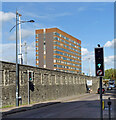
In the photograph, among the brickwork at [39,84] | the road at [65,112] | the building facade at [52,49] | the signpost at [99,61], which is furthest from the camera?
the building facade at [52,49]

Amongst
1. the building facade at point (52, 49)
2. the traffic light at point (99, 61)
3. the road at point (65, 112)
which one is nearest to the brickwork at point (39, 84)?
the road at point (65, 112)

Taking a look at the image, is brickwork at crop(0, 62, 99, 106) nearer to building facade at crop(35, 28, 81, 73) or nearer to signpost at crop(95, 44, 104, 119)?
signpost at crop(95, 44, 104, 119)

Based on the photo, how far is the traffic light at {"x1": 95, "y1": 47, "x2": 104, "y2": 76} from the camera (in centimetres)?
1155

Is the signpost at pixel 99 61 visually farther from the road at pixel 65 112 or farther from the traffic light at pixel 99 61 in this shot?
the road at pixel 65 112

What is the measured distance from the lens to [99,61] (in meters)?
11.7

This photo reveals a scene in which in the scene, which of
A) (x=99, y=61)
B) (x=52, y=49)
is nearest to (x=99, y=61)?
(x=99, y=61)

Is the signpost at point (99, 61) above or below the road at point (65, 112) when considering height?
above

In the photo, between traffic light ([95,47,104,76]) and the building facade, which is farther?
the building facade

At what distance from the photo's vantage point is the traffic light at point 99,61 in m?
11.6

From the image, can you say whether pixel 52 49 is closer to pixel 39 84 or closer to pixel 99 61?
pixel 39 84

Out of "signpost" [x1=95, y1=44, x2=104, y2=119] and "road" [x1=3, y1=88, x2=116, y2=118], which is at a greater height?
"signpost" [x1=95, y1=44, x2=104, y2=119]

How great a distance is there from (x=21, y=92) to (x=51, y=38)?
347 feet

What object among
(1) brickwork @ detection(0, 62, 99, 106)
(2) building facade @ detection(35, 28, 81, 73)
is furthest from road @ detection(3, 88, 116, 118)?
(2) building facade @ detection(35, 28, 81, 73)

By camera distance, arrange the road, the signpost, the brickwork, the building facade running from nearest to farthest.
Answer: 1. the signpost
2. the road
3. the brickwork
4. the building facade
